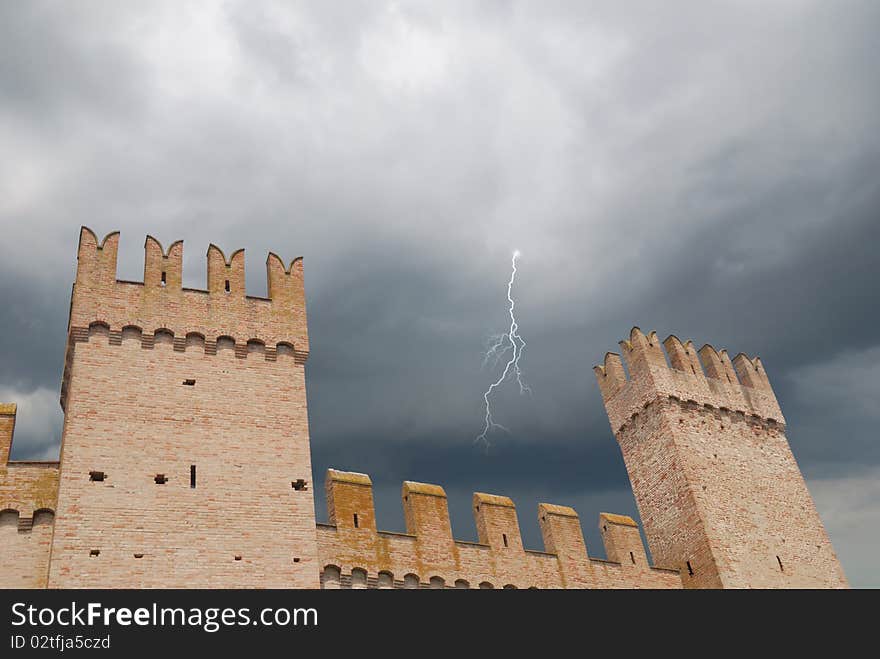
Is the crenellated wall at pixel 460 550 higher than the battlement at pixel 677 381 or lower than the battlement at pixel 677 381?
lower

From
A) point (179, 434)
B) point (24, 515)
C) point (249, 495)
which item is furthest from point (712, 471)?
point (24, 515)

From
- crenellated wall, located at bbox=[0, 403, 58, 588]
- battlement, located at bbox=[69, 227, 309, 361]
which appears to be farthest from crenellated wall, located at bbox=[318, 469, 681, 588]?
crenellated wall, located at bbox=[0, 403, 58, 588]

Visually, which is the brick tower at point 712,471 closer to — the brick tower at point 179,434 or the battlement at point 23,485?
the brick tower at point 179,434

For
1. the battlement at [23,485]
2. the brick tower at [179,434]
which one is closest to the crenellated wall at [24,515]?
the battlement at [23,485]

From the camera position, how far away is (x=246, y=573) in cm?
1691

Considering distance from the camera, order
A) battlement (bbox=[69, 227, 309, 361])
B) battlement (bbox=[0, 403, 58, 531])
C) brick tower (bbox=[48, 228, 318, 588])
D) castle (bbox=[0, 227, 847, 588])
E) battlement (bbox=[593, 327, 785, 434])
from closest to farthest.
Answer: brick tower (bbox=[48, 228, 318, 588]), castle (bbox=[0, 227, 847, 588]), battlement (bbox=[0, 403, 58, 531]), battlement (bbox=[69, 227, 309, 361]), battlement (bbox=[593, 327, 785, 434])

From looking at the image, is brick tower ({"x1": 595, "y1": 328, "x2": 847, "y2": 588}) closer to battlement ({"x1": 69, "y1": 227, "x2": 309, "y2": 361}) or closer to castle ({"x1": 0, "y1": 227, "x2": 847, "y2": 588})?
castle ({"x1": 0, "y1": 227, "x2": 847, "y2": 588})

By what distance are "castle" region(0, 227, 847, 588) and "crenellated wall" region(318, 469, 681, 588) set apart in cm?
4

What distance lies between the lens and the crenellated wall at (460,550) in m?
19.7

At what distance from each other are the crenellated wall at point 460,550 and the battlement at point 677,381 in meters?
5.50

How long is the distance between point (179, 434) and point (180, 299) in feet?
12.9

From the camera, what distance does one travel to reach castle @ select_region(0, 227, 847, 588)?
16.8 m

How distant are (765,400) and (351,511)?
1802 cm
